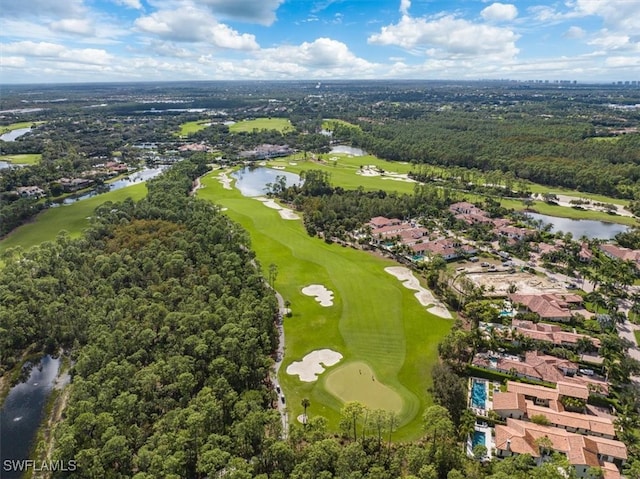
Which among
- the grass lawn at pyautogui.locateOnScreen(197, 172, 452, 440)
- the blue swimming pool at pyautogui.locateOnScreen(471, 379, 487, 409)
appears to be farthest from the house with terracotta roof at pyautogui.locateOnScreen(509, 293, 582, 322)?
the blue swimming pool at pyautogui.locateOnScreen(471, 379, 487, 409)

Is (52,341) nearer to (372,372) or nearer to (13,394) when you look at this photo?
(13,394)

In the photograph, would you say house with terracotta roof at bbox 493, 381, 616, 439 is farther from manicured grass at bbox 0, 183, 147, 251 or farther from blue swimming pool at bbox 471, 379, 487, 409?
manicured grass at bbox 0, 183, 147, 251

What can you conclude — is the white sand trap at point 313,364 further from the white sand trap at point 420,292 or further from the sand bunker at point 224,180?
the sand bunker at point 224,180

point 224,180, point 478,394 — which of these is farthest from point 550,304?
point 224,180

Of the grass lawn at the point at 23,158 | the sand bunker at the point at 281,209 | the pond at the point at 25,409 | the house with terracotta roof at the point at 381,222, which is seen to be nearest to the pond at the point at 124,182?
the grass lawn at the point at 23,158

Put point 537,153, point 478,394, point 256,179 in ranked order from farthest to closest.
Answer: point 537,153, point 256,179, point 478,394

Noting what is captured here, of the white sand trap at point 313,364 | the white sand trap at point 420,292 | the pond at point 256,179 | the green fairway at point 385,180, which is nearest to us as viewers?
the white sand trap at point 313,364

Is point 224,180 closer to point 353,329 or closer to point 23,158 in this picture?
point 23,158
